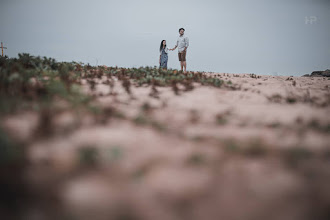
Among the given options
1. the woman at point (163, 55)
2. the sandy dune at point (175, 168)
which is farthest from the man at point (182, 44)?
the sandy dune at point (175, 168)

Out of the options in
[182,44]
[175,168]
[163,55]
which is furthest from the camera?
Result: [163,55]

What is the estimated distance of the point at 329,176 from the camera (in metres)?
1.40

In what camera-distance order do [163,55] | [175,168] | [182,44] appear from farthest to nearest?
[163,55], [182,44], [175,168]

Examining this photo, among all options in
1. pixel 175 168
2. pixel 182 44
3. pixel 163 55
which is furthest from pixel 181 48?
pixel 175 168

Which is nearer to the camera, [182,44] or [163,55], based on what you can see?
[182,44]

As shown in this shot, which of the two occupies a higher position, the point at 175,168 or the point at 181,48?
the point at 181,48

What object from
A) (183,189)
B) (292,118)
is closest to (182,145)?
(183,189)

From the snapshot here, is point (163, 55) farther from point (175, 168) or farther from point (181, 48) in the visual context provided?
point (175, 168)

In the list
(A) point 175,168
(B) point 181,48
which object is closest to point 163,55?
(B) point 181,48

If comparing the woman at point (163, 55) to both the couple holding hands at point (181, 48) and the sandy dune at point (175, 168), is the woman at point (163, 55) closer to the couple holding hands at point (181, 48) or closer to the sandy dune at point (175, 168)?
the couple holding hands at point (181, 48)

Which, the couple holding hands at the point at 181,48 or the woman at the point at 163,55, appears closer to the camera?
the couple holding hands at the point at 181,48

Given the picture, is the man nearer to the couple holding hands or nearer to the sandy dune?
the couple holding hands

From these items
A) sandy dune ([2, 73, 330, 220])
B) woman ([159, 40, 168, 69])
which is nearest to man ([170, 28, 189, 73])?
woman ([159, 40, 168, 69])

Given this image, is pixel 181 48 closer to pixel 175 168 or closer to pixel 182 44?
pixel 182 44
